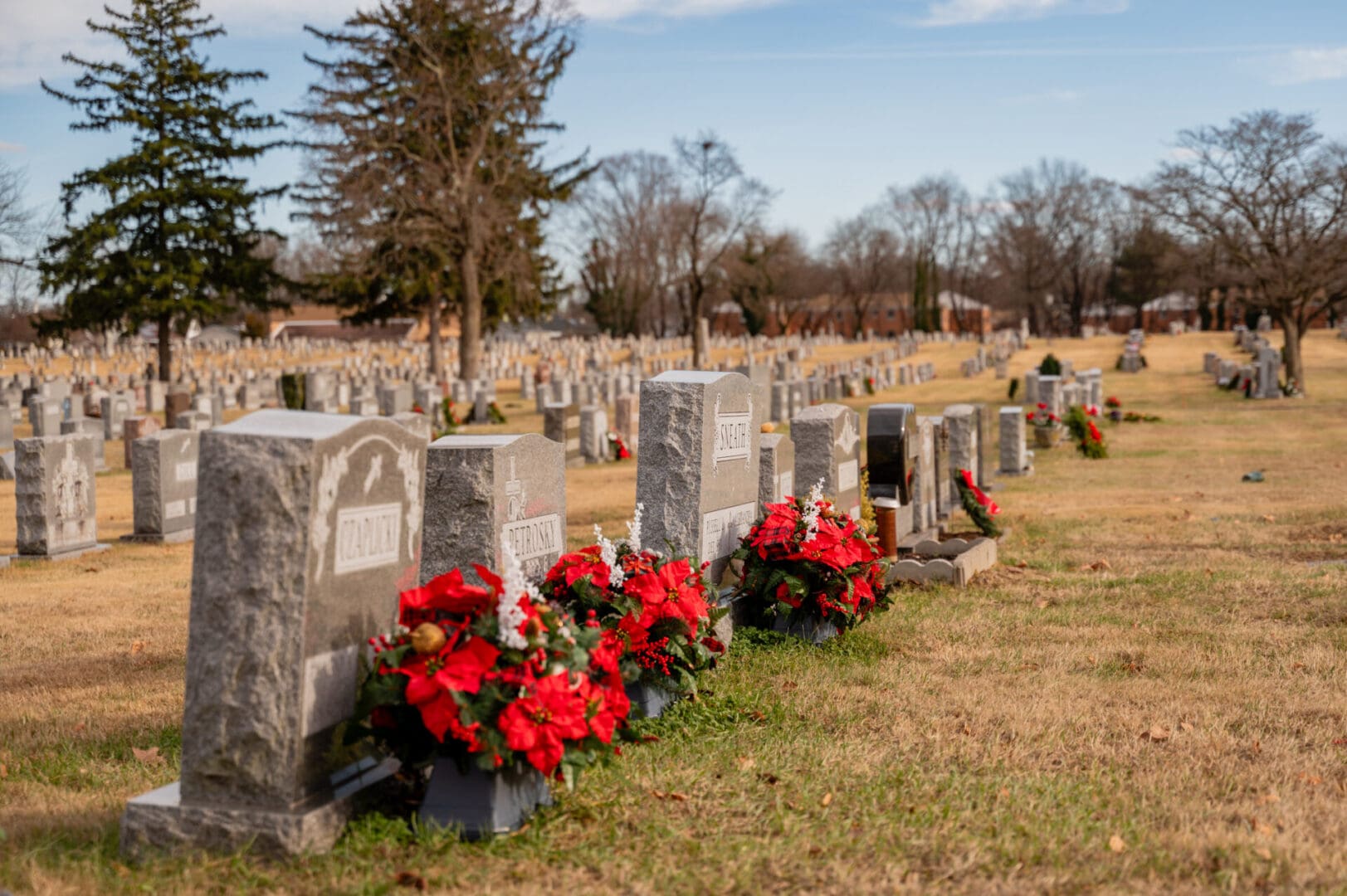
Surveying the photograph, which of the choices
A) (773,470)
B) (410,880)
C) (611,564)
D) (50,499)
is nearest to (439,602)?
(410,880)

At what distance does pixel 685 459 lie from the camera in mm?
7383

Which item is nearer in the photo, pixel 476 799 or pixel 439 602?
pixel 476 799

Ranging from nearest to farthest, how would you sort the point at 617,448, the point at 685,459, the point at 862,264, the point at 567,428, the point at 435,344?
the point at 685,459
the point at 567,428
the point at 617,448
the point at 435,344
the point at 862,264

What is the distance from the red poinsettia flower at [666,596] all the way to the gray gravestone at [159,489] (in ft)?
31.5

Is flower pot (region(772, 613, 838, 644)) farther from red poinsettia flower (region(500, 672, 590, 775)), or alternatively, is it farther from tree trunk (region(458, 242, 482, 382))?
tree trunk (region(458, 242, 482, 382))

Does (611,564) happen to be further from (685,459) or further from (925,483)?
(925,483)

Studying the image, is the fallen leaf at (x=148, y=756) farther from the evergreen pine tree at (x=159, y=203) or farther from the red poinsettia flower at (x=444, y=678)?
the evergreen pine tree at (x=159, y=203)

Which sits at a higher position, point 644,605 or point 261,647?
point 261,647

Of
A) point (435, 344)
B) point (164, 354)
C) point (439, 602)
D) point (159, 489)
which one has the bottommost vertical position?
point (159, 489)

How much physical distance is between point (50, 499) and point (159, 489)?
1.27 m

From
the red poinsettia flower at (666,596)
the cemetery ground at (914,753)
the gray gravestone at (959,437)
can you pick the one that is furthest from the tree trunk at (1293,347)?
the red poinsettia flower at (666,596)

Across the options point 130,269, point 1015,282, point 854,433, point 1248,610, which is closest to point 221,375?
point 130,269

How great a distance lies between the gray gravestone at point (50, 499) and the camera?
13.1m

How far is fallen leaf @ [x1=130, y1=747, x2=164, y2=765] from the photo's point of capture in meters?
5.54
